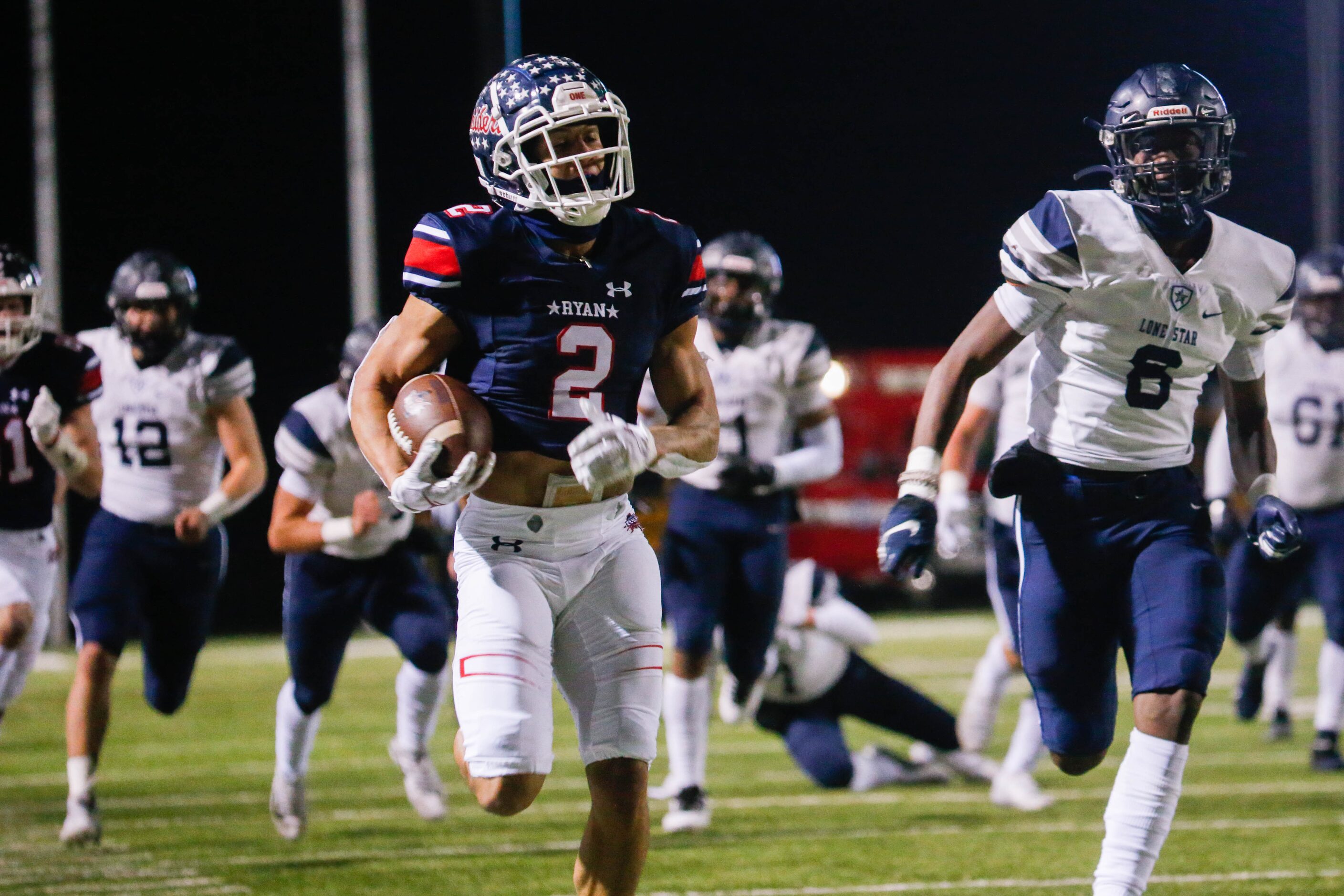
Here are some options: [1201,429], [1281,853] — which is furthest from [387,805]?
[1201,429]

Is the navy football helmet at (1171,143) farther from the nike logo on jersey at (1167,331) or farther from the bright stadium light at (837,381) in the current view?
the bright stadium light at (837,381)

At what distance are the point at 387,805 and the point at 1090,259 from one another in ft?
11.4

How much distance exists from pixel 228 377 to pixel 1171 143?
3.39m

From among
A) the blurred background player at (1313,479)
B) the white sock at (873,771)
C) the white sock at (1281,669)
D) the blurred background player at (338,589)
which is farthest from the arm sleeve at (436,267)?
the white sock at (1281,669)

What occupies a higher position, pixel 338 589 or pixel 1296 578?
pixel 338 589

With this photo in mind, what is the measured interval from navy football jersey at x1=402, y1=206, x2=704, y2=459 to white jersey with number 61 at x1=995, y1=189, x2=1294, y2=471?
0.84 meters

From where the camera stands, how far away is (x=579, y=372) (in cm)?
344

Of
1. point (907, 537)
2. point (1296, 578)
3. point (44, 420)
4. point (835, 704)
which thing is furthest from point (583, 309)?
point (1296, 578)

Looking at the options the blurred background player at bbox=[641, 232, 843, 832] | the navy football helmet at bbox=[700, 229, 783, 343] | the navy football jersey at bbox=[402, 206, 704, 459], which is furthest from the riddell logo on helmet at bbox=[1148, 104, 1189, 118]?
the navy football helmet at bbox=[700, 229, 783, 343]

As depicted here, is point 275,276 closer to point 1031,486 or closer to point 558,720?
point 558,720

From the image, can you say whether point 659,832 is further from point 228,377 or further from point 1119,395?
point 1119,395

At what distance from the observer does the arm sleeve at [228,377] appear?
588cm

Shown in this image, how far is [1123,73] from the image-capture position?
13.2 metres

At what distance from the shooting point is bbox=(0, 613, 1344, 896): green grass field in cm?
467
